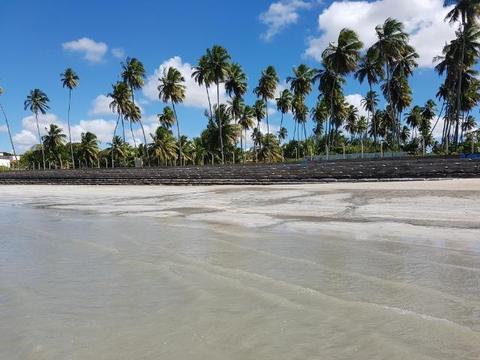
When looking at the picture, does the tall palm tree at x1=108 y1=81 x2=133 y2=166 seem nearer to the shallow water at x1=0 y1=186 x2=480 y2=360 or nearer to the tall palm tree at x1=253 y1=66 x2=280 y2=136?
the tall palm tree at x1=253 y1=66 x2=280 y2=136

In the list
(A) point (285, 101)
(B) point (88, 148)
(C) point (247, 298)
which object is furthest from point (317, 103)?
(C) point (247, 298)

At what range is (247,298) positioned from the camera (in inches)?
208

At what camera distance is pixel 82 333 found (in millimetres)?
4285

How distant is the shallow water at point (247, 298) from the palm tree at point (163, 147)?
68.2 meters

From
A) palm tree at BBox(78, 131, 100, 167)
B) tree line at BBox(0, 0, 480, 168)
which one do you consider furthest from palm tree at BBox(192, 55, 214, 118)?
palm tree at BBox(78, 131, 100, 167)

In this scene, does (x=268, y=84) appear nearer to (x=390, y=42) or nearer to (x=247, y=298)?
(x=390, y=42)

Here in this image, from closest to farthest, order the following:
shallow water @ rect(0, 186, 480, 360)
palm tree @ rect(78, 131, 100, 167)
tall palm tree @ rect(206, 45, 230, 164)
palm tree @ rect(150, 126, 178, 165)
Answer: shallow water @ rect(0, 186, 480, 360) → tall palm tree @ rect(206, 45, 230, 164) → palm tree @ rect(150, 126, 178, 165) → palm tree @ rect(78, 131, 100, 167)

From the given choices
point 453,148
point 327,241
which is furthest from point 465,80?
point 327,241

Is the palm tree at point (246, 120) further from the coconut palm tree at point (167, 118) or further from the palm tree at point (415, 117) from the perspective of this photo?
the palm tree at point (415, 117)

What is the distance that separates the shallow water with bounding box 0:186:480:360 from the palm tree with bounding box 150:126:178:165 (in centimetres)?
6825

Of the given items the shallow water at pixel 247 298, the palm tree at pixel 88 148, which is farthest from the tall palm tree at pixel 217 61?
the shallow water at pixel 247 298

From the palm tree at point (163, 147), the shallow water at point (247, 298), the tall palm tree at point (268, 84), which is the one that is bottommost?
the shallow water at point (247, 298)

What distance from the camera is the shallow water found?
3820mm

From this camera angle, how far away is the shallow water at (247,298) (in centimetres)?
382
